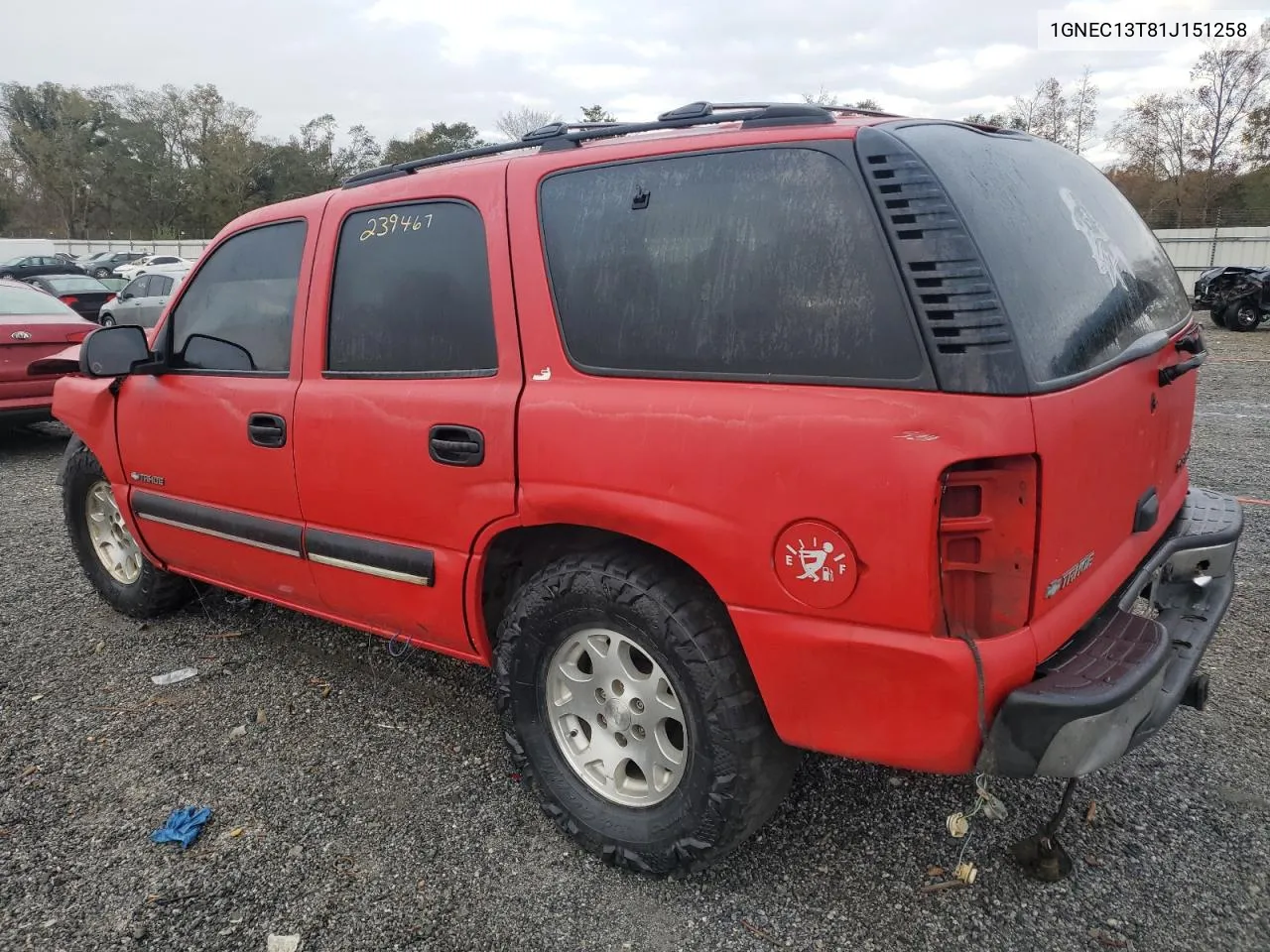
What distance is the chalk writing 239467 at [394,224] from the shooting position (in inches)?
107

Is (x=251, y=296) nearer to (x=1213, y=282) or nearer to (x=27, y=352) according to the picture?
(x=27, y=352)

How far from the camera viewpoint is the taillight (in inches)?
69.9

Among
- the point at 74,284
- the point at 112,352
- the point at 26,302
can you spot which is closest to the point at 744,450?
the point at 112,352

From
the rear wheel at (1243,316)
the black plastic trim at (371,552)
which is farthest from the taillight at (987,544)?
the rear wheel at (1243,316)

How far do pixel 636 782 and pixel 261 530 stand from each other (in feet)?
5.57

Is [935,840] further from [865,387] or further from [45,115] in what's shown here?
[45,115]

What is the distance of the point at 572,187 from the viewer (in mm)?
2398

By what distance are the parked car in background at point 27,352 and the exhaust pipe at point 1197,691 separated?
8.15 m

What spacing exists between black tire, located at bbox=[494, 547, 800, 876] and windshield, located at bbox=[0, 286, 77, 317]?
789 centimetres

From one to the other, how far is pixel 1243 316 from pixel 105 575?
18.4 meters

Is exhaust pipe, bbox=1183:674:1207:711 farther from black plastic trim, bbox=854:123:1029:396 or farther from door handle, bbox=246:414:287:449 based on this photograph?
door handle, bbox=246:414:287:449

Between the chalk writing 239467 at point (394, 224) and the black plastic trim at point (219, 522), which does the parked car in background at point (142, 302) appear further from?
the chalk writing 239467 at point (394, 224)

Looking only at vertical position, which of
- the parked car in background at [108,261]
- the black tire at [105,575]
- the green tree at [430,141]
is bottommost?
the black tire at [105,575]

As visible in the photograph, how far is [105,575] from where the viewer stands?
432cm
